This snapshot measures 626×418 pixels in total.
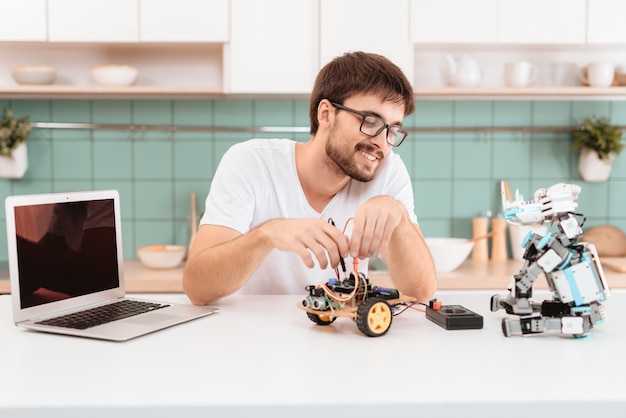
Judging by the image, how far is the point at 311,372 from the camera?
1016mm

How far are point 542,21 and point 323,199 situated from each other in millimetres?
1500

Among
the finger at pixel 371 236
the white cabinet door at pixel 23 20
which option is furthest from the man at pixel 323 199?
the white cabinet door at pixel 23 20

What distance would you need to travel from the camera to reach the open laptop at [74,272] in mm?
1275

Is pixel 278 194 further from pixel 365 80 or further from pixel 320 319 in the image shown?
pixel 320 319

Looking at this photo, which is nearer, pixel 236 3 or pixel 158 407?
pixel 158 407

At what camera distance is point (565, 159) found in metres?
3.23

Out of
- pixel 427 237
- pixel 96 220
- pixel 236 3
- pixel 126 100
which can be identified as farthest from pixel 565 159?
pixel 96 220

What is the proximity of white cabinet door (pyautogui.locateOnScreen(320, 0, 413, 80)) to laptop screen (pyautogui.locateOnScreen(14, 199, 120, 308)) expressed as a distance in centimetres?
158

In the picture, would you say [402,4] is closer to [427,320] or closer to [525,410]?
[427,320]

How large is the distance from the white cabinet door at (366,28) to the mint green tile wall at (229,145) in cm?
42

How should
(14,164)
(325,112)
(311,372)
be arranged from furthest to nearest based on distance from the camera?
(14,164) < (325,112) < (311,372)

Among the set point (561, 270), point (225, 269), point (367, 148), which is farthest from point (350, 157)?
point (561, 270)

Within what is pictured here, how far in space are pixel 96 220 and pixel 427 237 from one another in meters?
2.06

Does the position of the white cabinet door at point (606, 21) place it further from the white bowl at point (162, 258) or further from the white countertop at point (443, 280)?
the white bowl at point (162, 258)
